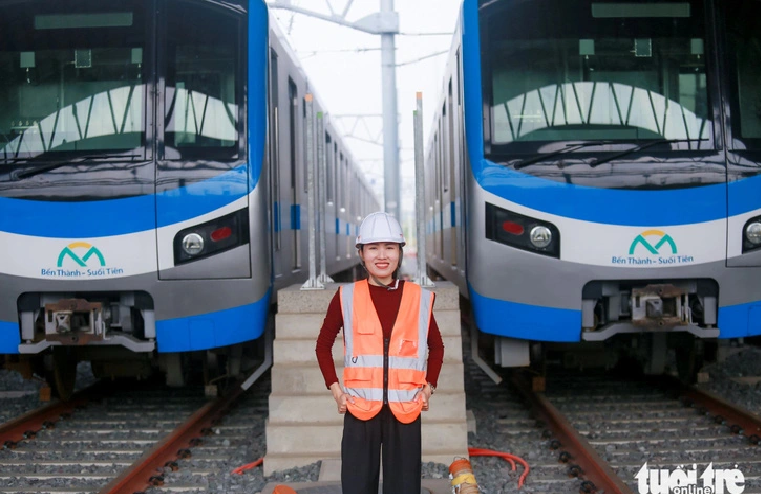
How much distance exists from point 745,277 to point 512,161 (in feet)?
5.43

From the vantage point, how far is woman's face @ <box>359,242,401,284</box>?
2928mm

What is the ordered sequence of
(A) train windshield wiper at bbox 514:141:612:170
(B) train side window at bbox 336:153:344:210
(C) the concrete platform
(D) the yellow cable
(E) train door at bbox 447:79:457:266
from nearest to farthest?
(D) the yellow cable < (C) the concrete platform < (A) train windshield wiper at bbox 514:141:612:170 < (E) train door at bbox 447:79:457:266 < (B) train side window at bbox 336:153:344:210

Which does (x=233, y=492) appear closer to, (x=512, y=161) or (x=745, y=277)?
(x=512, y=161)

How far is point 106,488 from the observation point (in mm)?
4043

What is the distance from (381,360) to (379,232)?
479 mm

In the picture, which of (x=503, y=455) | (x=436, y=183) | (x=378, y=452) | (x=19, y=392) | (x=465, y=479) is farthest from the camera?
(x=436, y=183)

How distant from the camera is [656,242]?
4.89 m

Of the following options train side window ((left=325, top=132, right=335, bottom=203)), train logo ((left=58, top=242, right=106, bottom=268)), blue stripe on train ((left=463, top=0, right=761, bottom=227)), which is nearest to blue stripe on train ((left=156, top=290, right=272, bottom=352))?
train logo ((left=58, top=242, right=106, bottom=268))

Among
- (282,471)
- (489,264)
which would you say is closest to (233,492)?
(282,471)

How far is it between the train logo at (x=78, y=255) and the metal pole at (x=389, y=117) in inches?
240

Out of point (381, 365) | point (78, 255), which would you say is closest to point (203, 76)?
point (78, 255)

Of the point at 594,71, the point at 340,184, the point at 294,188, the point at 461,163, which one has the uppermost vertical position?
the point at 594,71

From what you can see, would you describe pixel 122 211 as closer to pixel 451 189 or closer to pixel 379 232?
pixel 379 232

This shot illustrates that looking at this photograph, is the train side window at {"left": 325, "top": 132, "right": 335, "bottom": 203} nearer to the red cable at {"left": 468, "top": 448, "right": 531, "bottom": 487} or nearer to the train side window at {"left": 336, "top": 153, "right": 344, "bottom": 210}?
the train side window at {"left": 336, "top": 153, "right": 344, "bottom": 210}
